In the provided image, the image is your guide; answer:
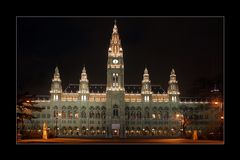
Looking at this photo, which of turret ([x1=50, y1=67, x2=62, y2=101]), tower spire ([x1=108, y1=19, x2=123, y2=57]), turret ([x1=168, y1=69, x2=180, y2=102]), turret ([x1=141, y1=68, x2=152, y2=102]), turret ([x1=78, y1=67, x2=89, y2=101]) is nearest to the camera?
tower spire ([x1=108, y1=19, x2=123, y2=57])

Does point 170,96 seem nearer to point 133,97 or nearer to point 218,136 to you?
point 133,97

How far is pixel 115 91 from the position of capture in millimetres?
48375

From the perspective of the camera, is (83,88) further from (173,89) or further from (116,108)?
(173,89)

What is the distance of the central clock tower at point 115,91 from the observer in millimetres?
42316

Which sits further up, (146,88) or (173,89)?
(146,88)

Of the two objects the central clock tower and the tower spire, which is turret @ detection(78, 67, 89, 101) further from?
the tower spire

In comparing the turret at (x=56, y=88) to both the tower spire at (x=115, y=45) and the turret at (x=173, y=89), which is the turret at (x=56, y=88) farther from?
the turret at (x=173, y=89)

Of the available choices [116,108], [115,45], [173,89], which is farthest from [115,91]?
[115,45]

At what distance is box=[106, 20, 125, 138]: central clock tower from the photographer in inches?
1666

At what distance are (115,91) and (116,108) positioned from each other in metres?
3.05

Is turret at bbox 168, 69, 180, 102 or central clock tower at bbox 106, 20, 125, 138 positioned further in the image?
central clock tower at bbox 106, 20, 125, 138

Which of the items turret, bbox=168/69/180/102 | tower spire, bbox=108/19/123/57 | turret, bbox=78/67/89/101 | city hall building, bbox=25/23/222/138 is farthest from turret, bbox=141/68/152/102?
turret, bbox=78/67/89/101

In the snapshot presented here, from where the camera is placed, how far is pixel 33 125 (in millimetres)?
41312
